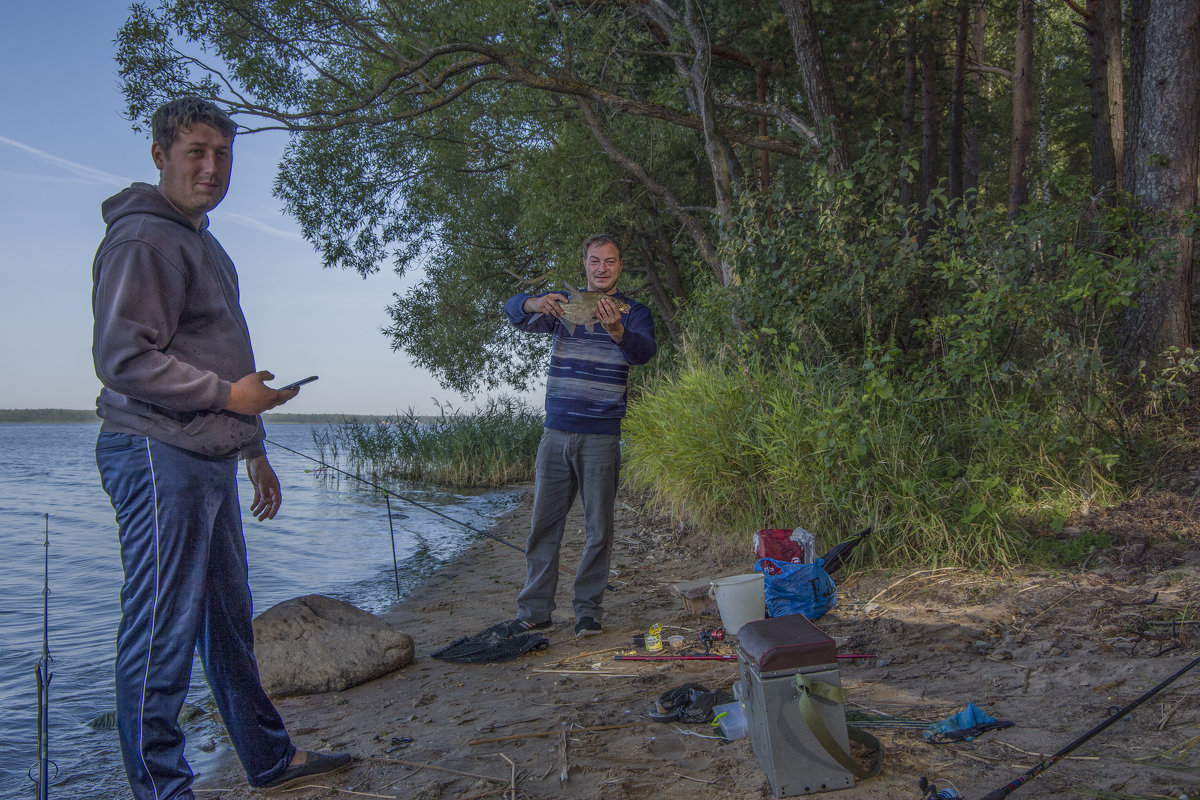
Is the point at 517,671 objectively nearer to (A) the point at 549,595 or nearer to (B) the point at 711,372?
(A) the point at 549,595

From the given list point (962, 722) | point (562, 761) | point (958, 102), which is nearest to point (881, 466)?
point (962, 722)

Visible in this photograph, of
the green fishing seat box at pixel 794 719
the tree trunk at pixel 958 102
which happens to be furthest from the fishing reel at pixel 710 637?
the tree trunk at pixel 958 102

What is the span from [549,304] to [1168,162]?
5610mm

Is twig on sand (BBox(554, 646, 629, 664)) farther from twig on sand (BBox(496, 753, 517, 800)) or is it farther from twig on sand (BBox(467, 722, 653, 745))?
twig on sand (BBox(496, 753, 517, 800))

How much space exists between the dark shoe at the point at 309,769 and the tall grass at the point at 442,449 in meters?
12.4

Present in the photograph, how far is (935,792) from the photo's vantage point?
7.36 ft

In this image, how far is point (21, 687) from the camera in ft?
15.5

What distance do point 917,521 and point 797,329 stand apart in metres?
1.99

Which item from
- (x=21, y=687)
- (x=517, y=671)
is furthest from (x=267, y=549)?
(x=517, y=671)

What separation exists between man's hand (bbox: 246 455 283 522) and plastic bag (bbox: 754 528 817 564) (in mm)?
2791

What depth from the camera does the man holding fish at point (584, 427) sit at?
430 cm

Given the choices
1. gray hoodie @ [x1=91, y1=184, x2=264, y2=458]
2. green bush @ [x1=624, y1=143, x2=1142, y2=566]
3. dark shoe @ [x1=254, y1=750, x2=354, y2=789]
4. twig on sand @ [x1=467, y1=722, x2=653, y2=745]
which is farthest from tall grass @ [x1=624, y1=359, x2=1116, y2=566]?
gray hoodie @ [x1=91, y1=184, x2=264, y2=458]

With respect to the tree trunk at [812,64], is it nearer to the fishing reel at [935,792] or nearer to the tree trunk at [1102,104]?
the tree trunk at [1102,104]

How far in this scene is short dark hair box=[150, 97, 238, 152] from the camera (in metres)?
2.29
